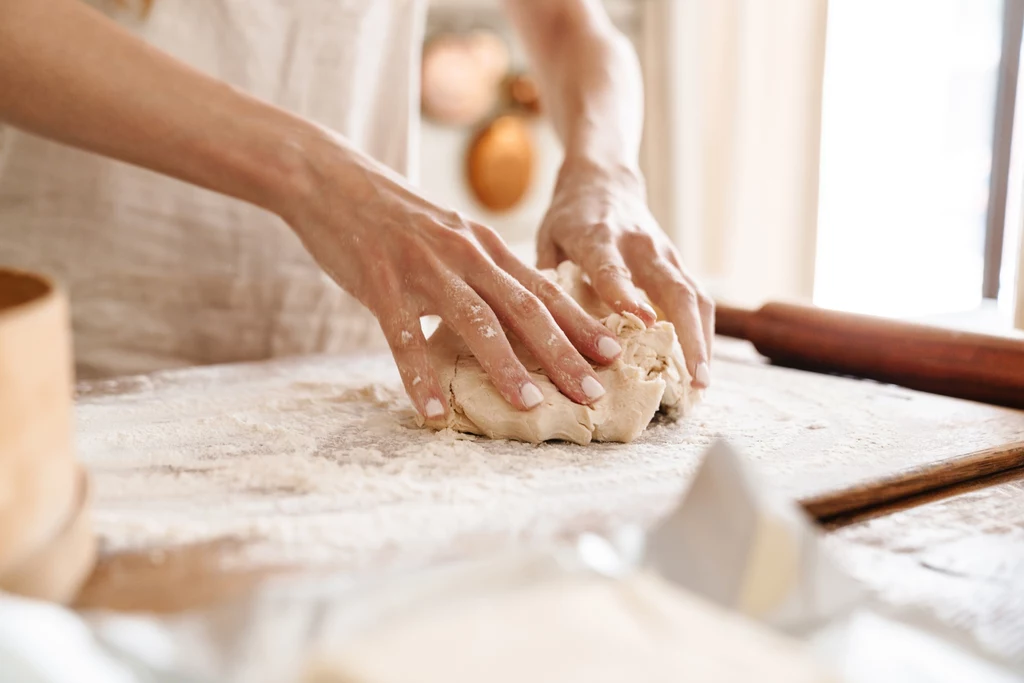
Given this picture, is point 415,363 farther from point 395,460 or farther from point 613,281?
point 613,281

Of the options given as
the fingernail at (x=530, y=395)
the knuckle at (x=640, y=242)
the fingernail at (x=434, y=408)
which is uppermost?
the knuckle at (x=640, y=242)

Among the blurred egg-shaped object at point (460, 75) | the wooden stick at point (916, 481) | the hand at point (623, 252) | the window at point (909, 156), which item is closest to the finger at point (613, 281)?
the hand at point (623, 252)

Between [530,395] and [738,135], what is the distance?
2637mm

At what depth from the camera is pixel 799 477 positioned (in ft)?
2.85

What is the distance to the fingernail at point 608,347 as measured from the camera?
1041mm

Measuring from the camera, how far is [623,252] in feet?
4.18

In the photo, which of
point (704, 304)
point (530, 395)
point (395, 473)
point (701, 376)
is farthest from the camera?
point (704, 304)

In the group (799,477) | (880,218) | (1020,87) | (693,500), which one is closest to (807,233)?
(880,218)

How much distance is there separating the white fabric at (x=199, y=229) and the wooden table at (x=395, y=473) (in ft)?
0.83

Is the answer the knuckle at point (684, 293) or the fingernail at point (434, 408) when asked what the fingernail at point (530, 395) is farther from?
the knuckle at point (684, 293)

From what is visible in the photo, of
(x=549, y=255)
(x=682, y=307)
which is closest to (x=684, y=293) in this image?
(x=682, y=307)

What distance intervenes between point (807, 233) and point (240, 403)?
2543mm

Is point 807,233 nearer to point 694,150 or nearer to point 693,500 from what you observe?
point 694,150

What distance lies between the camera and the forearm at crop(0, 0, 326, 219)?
1046mm
